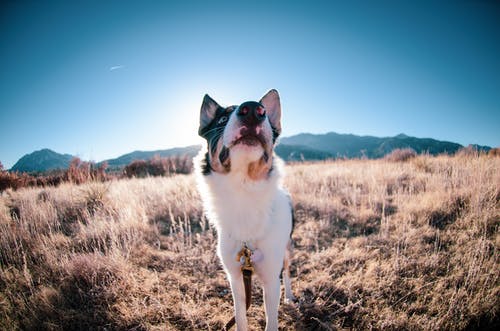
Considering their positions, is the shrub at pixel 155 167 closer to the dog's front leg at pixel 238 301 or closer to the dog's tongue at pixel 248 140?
the dog's front leg at pixel 238 301

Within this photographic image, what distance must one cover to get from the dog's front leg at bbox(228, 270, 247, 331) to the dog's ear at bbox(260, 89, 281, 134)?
1800mm

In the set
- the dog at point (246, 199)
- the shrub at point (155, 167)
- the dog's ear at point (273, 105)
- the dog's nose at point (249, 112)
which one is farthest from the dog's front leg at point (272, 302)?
the shrub at point (155, 167)

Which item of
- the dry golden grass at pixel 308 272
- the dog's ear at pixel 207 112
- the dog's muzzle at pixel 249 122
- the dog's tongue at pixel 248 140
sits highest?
the dog's ear at pixel 207 112

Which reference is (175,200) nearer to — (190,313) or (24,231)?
(24,231)

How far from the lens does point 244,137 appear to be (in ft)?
6.77

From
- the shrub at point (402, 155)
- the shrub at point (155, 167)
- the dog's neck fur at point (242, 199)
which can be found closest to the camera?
the dog's neck fur at point (242, 199)

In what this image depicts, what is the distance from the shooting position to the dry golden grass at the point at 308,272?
102 inches

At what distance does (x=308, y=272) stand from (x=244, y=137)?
2.80m

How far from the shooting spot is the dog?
2078 mm

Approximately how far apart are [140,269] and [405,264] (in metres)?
3.99

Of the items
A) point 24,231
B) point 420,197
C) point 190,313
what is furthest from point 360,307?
point 24,231

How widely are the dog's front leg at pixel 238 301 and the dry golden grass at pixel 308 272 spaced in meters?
0.45

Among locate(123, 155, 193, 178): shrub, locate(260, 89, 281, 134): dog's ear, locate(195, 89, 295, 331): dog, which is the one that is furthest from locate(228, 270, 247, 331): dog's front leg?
locate(123, 155, 193, 178): shrub

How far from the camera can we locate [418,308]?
8.50 feet
